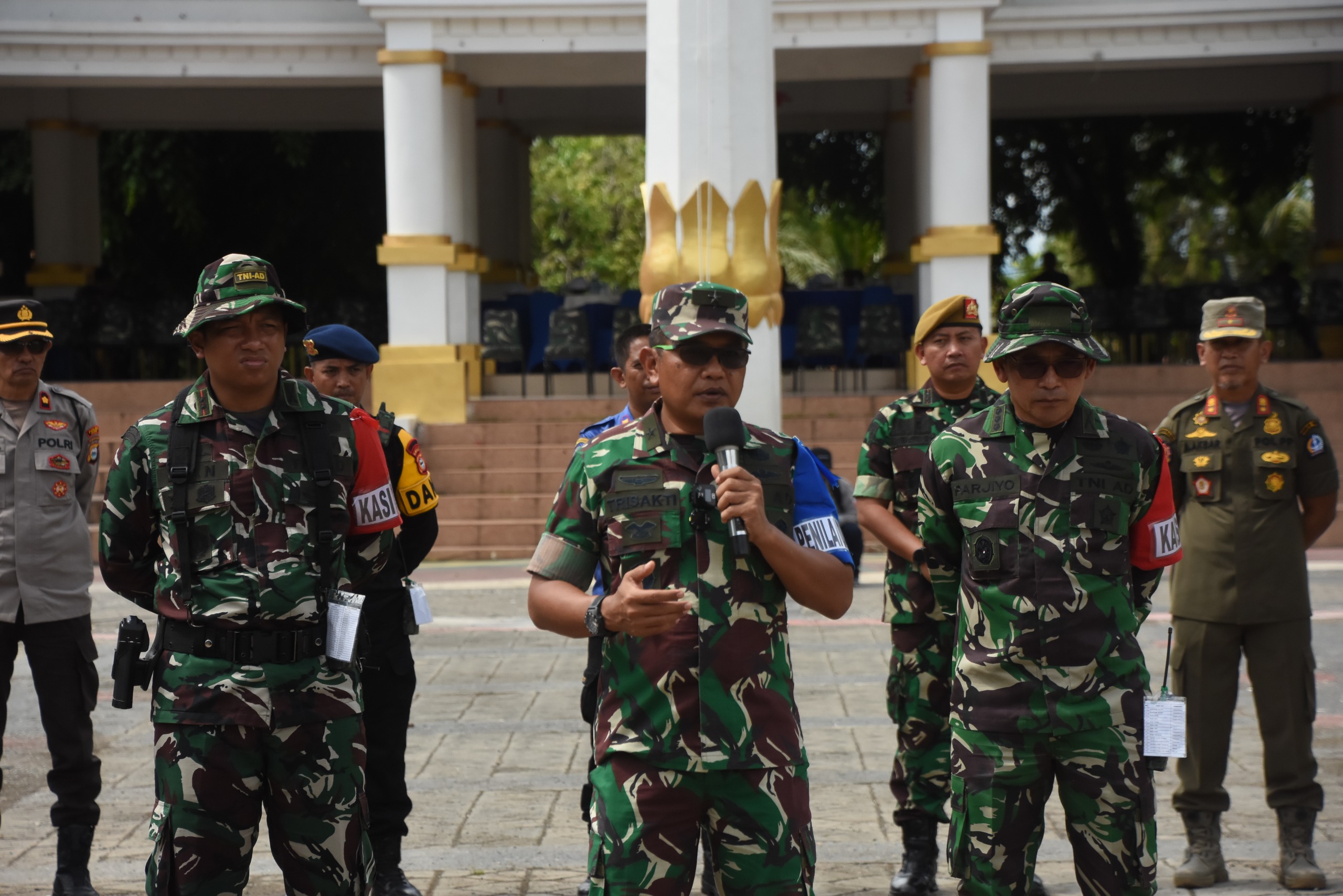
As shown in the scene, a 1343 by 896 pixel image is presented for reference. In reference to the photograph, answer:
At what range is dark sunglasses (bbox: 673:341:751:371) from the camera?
140 inches

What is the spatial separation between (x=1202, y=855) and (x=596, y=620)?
3079 millimetres

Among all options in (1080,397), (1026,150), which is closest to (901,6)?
(1026,150)

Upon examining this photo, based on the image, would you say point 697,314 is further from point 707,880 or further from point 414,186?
point 414,186

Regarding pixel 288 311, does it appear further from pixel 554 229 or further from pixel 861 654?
pixel 554 229

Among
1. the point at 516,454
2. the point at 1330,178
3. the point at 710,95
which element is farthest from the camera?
the point at 1330,178

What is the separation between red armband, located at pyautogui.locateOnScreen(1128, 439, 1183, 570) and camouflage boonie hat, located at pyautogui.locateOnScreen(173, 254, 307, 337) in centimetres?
231

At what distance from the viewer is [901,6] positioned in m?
17.3

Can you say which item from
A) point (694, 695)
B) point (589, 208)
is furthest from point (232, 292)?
point (589, 208)

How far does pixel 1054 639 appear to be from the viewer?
405cm

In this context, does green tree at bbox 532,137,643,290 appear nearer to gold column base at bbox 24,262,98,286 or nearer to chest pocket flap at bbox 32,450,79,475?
gold column base at bbox 24,262,98,286

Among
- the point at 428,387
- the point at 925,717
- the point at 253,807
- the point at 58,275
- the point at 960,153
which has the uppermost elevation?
the point at 960,153

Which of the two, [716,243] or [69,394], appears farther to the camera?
[716,243]

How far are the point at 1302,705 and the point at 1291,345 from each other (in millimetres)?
19548

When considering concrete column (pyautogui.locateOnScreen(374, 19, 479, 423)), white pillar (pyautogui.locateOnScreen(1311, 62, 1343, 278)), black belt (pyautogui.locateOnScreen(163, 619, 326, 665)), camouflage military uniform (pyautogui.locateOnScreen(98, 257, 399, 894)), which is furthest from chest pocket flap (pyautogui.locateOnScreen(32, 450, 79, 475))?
white pillar (pyautogui.locateOnScreen(1311, 62, 1343, 278))
